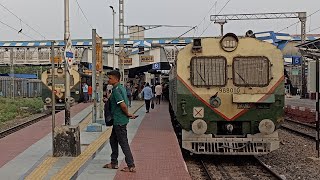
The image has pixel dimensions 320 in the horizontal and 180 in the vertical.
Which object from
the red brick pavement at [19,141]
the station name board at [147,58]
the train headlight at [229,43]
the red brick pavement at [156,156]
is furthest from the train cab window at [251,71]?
the station name board at [147,58]

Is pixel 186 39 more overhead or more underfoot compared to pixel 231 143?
more overhead

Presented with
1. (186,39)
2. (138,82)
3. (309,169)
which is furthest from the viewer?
(186,39)

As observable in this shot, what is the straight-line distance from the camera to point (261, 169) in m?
11.1

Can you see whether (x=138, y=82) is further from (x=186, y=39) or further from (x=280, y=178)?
(x=280, y=178)

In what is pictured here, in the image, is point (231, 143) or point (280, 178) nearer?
point (280, 178)

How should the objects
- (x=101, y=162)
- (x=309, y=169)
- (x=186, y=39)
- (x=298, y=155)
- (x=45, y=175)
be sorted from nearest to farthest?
(x=45, y=175) < (x=101, y=162) < (x=309, y=169) < (x=298, y=155) < (x=186, y=39)

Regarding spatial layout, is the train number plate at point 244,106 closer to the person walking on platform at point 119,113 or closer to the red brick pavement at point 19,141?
the person walking on platform at point 119,113

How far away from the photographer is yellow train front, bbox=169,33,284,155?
1102cm

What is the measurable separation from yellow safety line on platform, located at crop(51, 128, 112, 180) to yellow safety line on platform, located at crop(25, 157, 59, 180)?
307 mm

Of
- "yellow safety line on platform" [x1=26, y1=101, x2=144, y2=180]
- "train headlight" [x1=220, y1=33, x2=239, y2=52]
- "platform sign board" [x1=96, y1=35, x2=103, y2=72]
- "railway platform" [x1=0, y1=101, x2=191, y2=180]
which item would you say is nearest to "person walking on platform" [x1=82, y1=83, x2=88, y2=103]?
"platform sign board" [x1=96, y1=35, x2=103, y2=72]

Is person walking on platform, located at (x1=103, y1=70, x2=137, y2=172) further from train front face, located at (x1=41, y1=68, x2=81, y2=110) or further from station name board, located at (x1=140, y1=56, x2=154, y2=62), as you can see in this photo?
station name board, located at (x1=140, y1=56, x2=154, y2=62)

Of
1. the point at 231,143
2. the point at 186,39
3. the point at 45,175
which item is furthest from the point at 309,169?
the point at 186,39

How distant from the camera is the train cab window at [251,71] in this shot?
36.4 feet

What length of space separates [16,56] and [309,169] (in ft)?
167
